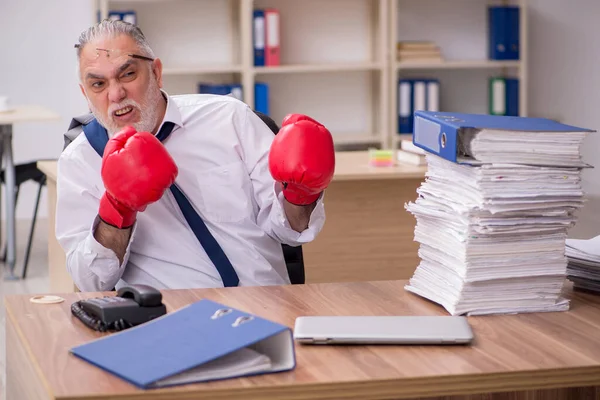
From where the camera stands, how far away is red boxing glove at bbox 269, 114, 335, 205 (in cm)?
180

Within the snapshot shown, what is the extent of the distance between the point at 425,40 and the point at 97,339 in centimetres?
516

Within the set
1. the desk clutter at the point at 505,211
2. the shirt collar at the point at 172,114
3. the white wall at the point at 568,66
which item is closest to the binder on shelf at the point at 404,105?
the white wall at the point at 568,66

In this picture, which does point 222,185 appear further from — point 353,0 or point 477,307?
point 353,0

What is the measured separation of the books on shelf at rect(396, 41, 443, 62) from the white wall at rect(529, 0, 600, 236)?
110 centimetres

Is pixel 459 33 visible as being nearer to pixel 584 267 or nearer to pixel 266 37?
pixel 266 37

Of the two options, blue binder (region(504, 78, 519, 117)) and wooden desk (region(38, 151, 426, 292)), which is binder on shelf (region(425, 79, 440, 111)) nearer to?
blue binder (region(504, 78, 519, 117))

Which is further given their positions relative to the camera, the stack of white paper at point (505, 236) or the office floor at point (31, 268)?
the office floor at point (31, 268)

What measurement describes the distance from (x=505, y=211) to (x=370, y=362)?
0.40m

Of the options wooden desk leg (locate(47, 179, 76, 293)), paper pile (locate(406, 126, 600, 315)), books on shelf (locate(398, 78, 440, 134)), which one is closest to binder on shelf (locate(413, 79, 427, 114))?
books on shelf (locate(398, 78, 440, 134))

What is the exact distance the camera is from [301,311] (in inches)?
64.7

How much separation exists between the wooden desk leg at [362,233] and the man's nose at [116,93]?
61.1 inches

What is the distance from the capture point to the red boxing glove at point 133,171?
1.81m

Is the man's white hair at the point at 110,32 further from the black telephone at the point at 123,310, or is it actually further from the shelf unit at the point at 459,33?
the shelf unit at the point at 459,33

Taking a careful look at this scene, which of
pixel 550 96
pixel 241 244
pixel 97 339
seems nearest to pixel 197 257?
pixel 241 244
